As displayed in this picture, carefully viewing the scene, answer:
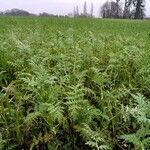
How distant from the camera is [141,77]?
3586 millimetres

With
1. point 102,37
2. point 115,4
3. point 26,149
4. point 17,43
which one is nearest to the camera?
point 26,149

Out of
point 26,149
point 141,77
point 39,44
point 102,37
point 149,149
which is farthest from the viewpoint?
point 102,37

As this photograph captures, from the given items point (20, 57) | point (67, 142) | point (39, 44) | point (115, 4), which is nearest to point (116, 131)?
point (67, 142)

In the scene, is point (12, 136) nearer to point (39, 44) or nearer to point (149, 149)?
point (149, 149)

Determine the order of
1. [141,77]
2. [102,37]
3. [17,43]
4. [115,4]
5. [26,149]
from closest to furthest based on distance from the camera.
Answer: [26,149] → [141,77] → [17,43] → [102,37] → [115,4]

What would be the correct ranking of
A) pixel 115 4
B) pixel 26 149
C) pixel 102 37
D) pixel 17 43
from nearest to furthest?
1. pixel 26 149
2. pixel 17 43
3. pixel 102 37
4. pixel 115 4

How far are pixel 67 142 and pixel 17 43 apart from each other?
1560 millimetres

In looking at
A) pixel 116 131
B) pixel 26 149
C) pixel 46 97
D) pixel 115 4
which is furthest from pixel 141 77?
pixel 115 4

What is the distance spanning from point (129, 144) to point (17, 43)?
179cm

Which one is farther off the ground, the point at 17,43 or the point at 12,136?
the point at 17,43

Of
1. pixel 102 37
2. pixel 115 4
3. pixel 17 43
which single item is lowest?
pixel 115 4

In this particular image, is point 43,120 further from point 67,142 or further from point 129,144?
point 129,144

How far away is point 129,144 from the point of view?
2783mm

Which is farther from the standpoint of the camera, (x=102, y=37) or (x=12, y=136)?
(x=102, y=37)
